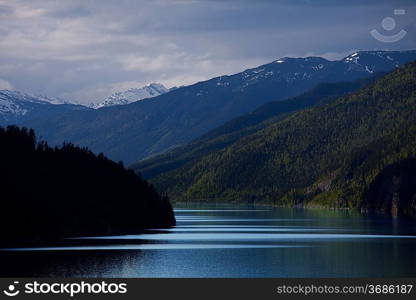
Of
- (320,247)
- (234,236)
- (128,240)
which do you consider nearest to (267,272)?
(320,247)

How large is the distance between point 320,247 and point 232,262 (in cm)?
3176

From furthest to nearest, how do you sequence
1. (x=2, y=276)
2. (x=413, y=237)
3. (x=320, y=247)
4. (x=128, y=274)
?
(x=413, y=237), (x=320, y=247), (x=128, y=274), (x=2, y=276)

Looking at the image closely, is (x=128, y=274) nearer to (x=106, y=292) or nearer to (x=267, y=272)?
(x=267, y=272)

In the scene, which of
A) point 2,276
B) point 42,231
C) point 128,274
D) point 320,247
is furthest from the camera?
point 42,231

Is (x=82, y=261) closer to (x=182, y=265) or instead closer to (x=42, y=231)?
(x=182, y=265)

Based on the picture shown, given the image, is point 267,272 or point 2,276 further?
point 267,272

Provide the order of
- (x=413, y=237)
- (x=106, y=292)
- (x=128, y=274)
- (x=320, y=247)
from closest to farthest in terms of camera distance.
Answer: (x=106, y=292) → (x=128, y=274) → (x=320, y=247) → (x=413, y=237)

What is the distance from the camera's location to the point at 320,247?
162 m

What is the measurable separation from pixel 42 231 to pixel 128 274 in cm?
6197

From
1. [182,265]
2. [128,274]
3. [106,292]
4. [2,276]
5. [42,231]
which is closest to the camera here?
[106,292]

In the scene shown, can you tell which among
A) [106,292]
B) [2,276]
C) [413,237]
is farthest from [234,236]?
[106,292]

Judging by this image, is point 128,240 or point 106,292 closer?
point 106,292

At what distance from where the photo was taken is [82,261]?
13125cm

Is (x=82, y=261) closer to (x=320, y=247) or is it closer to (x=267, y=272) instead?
(x=267, y=272)
